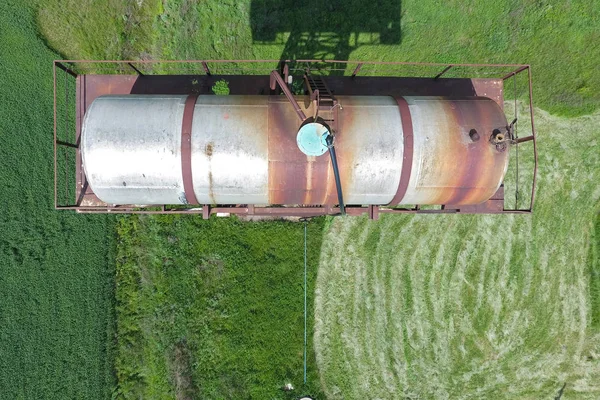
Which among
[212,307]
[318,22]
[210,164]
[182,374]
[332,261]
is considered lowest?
[182,374]

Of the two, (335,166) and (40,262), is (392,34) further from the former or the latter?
(40,262)

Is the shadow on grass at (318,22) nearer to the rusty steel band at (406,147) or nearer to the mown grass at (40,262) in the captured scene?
the rusty steel band at (406,147)

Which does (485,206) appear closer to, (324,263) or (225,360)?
(324,263)

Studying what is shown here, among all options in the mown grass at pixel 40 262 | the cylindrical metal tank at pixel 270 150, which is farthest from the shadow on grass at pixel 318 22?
the mown grass at pixel 40 262

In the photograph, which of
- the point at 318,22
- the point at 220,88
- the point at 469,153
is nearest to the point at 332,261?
the point at 469,153

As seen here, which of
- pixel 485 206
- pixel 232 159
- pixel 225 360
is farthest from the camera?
pixel 225 360

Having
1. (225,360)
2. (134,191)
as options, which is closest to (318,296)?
(225,360)

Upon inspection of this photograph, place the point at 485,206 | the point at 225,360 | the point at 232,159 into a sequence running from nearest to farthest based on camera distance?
the point at 232,159 → the point at 485,206 → the point at 225,360
